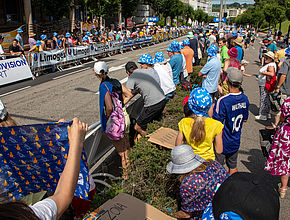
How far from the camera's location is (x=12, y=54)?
13594 mm

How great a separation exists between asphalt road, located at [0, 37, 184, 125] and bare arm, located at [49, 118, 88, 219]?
5.92 metres

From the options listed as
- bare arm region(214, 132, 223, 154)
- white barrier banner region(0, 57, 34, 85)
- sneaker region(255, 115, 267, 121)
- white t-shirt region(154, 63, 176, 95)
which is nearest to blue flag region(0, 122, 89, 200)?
bare arm region(214, 132, 223, 154)

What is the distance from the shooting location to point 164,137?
394cm

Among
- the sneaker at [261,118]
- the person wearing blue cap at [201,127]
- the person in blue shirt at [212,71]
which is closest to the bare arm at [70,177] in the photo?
the person wearing blue cap at [201,127]

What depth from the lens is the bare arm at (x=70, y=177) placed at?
1582mm

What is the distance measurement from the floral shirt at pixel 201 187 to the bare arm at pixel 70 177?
118 cm

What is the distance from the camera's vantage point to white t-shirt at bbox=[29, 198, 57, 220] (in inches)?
55.2

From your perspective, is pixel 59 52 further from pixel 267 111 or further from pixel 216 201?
pixel 216 201

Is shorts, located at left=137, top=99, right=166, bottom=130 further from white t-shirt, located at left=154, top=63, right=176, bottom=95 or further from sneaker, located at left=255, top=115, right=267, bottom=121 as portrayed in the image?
sneaker, located at left=255, top=115, right=267, bottom=121

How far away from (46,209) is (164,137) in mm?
2621

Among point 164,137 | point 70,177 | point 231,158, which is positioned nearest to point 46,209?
point 70,177

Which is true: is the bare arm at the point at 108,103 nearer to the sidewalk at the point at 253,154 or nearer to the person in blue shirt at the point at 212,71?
the sidewalk at the point at 253,154

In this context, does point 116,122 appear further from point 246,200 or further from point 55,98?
point 55,98

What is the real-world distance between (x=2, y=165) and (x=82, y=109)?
625 centimetres
